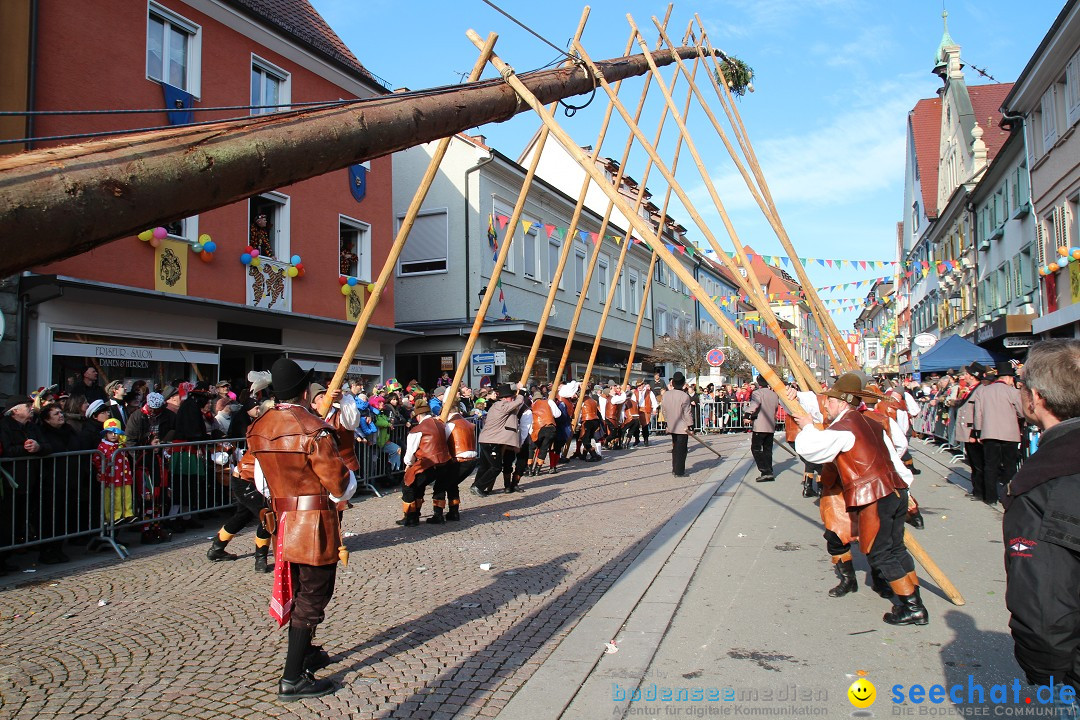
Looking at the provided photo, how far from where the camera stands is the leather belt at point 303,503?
411 centimetres

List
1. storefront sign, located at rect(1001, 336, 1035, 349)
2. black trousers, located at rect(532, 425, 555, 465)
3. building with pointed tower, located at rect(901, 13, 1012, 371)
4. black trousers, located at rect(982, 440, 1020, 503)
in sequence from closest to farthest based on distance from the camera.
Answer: black trousers, located at rect(982, 440, 1020, 503)
black trousers, located at rect(532, 425, 555, 465)
storefront sign, located at rect(1001, 336, 1035, 349)
building with pointed tower, located at rect(901, 13, 1012, 371)

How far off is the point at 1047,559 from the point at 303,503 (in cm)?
342

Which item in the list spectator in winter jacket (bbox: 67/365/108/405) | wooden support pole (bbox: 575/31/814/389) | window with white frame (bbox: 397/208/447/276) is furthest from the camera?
window with white frame (bbox: 397/208/447/276)

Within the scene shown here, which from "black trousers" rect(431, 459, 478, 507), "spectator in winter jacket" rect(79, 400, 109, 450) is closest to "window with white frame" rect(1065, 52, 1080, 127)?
"black trousers" rect(431, 459, 478, 507)

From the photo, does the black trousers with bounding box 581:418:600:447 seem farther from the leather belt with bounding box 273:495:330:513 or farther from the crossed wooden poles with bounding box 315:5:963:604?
the leather belt with bounding box 273:495:330:513

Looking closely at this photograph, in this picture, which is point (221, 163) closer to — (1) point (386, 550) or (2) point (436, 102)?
(2) point (436, 102)

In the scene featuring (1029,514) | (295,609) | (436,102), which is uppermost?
(436,102)

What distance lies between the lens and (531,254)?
2569cm

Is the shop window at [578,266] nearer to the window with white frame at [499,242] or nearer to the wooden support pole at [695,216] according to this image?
the window with white frame at [499,242]

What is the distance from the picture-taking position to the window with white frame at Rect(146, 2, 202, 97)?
42.4 feet

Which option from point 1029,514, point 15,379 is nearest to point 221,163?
point 1029,514

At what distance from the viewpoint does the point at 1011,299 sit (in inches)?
951

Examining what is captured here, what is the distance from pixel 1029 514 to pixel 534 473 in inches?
486

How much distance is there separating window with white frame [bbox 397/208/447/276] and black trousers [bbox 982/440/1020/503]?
15.5 meters
